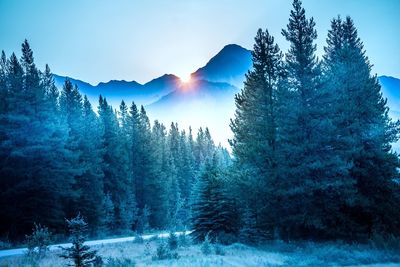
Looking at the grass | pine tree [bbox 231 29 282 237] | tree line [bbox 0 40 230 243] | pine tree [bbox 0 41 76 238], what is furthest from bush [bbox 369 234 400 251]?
pine tree [bbox 0 41 76 238]

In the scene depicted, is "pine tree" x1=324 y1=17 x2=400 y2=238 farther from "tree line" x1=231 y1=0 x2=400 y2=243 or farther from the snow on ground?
the snow on ground

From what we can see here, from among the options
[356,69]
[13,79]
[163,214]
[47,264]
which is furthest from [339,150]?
[163,214]

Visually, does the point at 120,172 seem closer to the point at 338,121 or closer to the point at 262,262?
the point at 338,121

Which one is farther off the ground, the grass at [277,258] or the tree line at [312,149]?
the tree line at [312,149]

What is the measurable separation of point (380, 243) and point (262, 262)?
22.8 ft

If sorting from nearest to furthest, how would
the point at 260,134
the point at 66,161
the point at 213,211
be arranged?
1. the point at 260,134
2. the point at 213,211
3. the point at 66,161

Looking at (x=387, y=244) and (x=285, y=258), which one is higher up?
(x=387, y=244)

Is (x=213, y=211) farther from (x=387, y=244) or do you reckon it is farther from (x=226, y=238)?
(x=387, y=244)

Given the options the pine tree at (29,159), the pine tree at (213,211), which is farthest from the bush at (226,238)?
the pine tree at (29,159)

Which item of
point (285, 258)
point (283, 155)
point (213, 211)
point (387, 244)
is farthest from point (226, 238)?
point (387, 244)

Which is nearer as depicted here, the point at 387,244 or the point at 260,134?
the point at 387,244

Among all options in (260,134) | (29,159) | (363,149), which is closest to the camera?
(363,149)

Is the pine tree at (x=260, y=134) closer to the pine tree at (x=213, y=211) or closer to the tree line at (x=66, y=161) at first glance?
the pine tree at (x=213, y=211)

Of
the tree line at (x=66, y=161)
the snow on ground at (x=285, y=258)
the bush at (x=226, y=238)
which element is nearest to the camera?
the snow on ground at (x=285, y=258)
